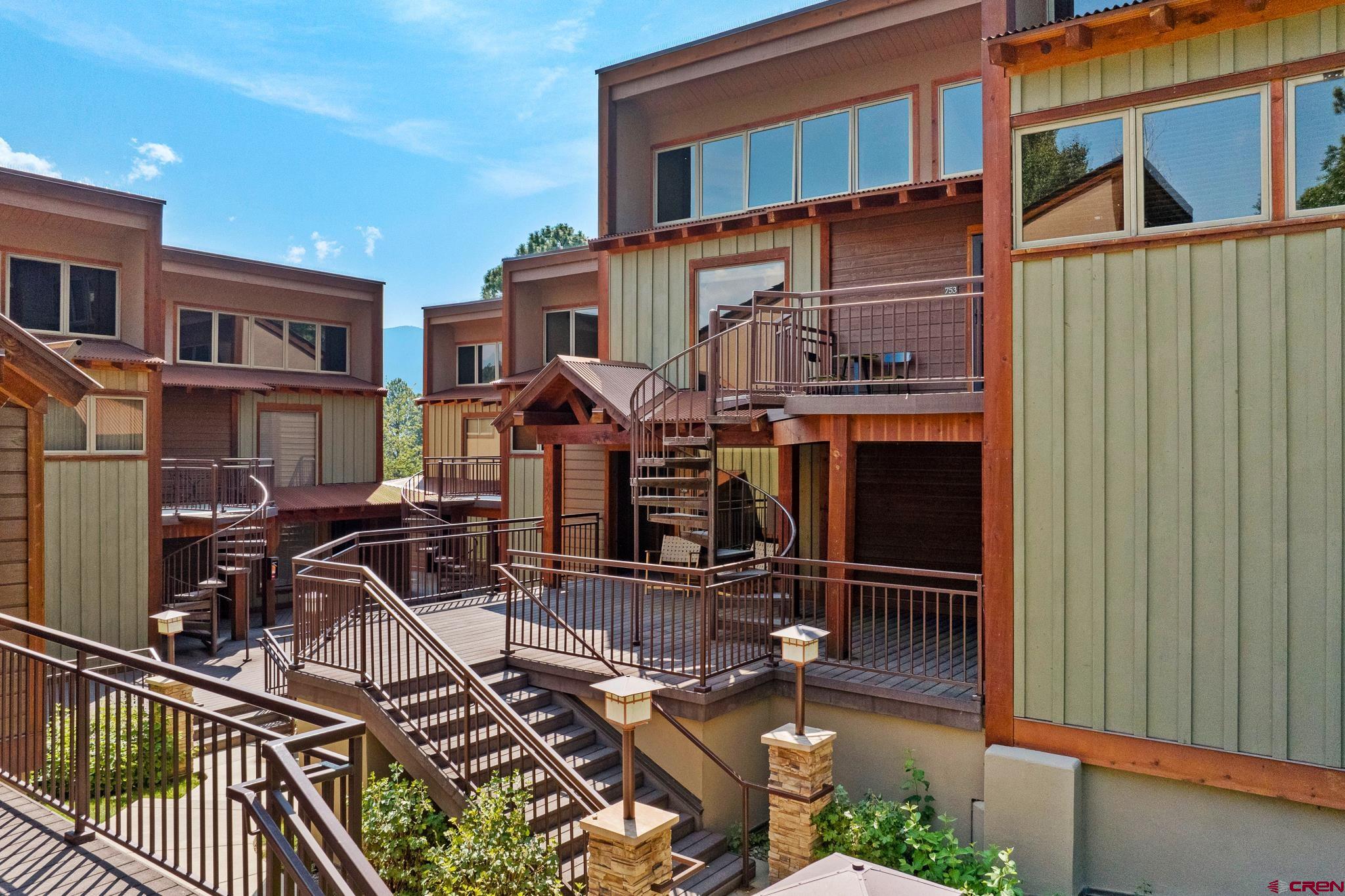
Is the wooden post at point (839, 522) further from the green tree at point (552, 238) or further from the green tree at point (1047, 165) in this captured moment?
the green tree at point (552, 238)

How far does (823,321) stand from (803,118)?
3.49m

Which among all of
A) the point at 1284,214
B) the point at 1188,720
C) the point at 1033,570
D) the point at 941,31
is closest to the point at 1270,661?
the point at 1188,720

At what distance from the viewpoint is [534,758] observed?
6742mm

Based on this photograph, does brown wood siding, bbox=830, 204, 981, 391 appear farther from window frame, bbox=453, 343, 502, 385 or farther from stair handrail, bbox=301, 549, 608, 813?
window frame, bbox=453, 343, 502, 385

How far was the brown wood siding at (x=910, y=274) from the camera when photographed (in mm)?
10758

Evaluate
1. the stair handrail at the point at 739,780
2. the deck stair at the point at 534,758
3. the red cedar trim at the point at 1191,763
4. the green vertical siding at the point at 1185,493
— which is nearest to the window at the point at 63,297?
the deck stair at the point at 534,758

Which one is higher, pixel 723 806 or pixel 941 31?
pixel 941 31

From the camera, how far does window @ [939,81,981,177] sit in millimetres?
11422

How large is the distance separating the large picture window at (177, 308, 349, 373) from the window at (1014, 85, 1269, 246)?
1939cm

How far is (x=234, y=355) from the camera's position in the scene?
2089 cm

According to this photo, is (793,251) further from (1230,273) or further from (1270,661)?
(1270,661)

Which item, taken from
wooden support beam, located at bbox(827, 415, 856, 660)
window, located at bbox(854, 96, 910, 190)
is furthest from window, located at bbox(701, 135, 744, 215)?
wooden support beam, located at bbox(827, 415, 856, 660)

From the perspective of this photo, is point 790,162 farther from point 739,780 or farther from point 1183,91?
point 739,780

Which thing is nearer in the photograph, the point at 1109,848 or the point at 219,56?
the point at 1109,848
